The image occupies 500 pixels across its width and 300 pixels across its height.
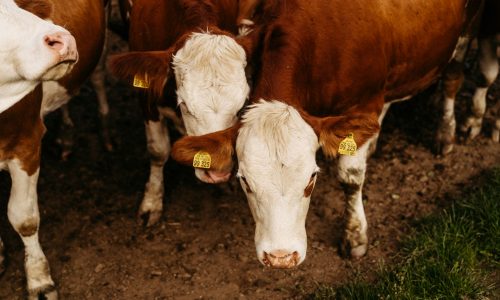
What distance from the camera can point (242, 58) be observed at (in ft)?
14.4

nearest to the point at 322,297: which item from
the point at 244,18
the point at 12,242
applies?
the point at 244,18

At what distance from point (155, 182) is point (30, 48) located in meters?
2.29

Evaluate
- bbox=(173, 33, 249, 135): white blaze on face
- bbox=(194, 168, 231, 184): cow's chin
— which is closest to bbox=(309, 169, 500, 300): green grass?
bbox=(194, 168, 231, 184): cow's chin

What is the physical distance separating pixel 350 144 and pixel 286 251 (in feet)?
2.34

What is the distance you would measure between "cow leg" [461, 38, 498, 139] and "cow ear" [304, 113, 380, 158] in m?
2.73

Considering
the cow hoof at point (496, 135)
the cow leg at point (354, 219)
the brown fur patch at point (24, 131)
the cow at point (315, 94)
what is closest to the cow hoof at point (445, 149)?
the cow hoof at point (496, 135)

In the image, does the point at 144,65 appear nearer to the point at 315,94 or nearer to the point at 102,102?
the point at 315,94

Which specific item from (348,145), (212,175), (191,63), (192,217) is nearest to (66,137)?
(192,217)

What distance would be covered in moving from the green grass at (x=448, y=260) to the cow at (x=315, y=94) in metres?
0.47

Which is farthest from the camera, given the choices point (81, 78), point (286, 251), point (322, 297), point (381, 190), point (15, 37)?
point (381, 190)

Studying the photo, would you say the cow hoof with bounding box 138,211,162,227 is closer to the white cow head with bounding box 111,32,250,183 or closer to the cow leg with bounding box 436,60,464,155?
the white cow head with bounding box 111,32,250,183

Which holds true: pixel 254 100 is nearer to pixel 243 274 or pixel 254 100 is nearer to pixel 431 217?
pixel 243 274

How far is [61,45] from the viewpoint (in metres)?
3.43

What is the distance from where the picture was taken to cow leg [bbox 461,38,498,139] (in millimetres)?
6223
